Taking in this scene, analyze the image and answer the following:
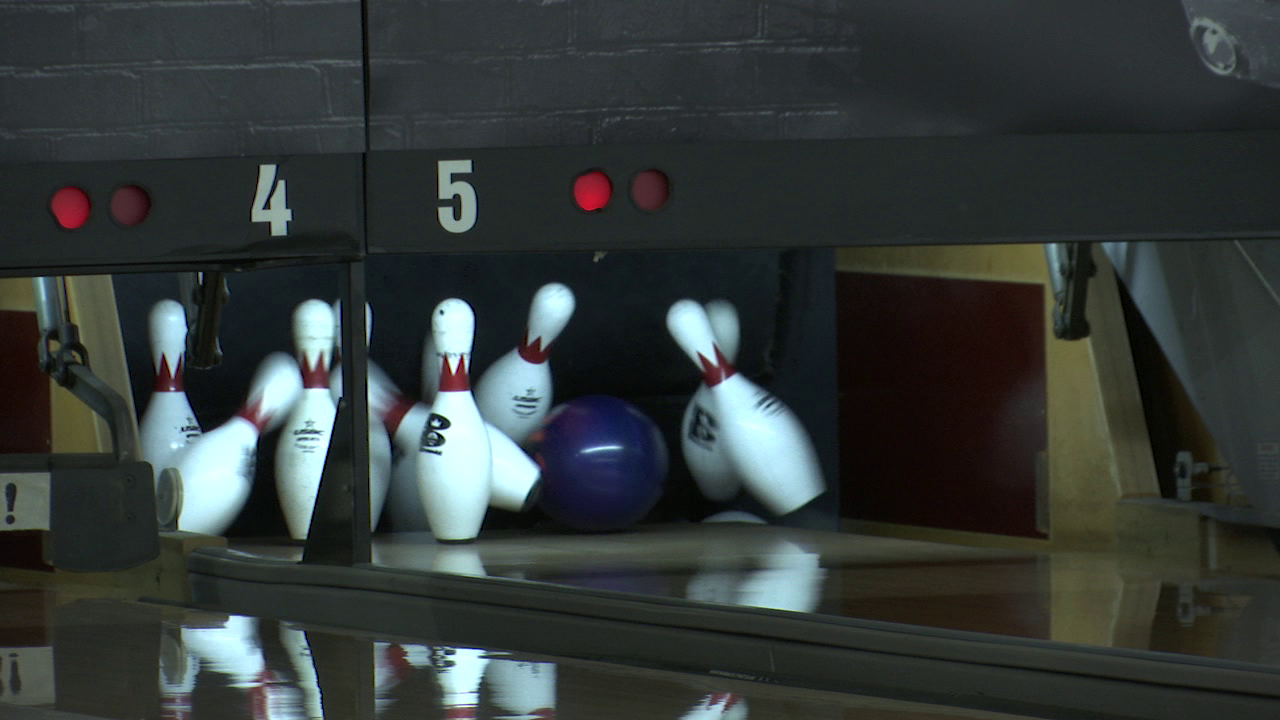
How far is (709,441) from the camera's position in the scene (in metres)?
2.83

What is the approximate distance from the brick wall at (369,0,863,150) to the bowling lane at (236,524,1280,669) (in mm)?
511

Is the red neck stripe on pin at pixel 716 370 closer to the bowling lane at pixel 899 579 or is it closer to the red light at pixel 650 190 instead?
the bowling lane at pixel 899 579

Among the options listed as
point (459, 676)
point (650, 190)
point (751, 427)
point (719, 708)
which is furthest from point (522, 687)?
point (751, 427)

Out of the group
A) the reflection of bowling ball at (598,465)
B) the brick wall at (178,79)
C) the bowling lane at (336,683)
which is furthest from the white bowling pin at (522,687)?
the reflection of bowling ball at (598,465)

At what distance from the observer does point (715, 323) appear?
9.56 ft

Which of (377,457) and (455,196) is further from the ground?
(455,196)

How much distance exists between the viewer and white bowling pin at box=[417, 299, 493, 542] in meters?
2.52

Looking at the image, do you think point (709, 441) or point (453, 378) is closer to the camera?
point (453, 378)

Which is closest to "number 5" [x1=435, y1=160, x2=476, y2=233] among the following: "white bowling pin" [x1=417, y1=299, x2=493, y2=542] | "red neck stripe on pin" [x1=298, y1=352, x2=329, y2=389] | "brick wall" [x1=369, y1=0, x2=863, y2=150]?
"brick wall" [x1=369, y1=0, x2=863, y2=150]

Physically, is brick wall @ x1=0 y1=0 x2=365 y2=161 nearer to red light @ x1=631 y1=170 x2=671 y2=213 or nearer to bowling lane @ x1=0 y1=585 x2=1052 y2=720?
red light @ x1=631 y1=170 x2=671 y2=213

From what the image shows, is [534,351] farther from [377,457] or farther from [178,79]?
[178,79]

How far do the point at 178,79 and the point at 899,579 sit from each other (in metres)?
1.11

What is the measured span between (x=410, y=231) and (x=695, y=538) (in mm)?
1085

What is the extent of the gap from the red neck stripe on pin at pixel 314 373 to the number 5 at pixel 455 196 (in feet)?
3.15
